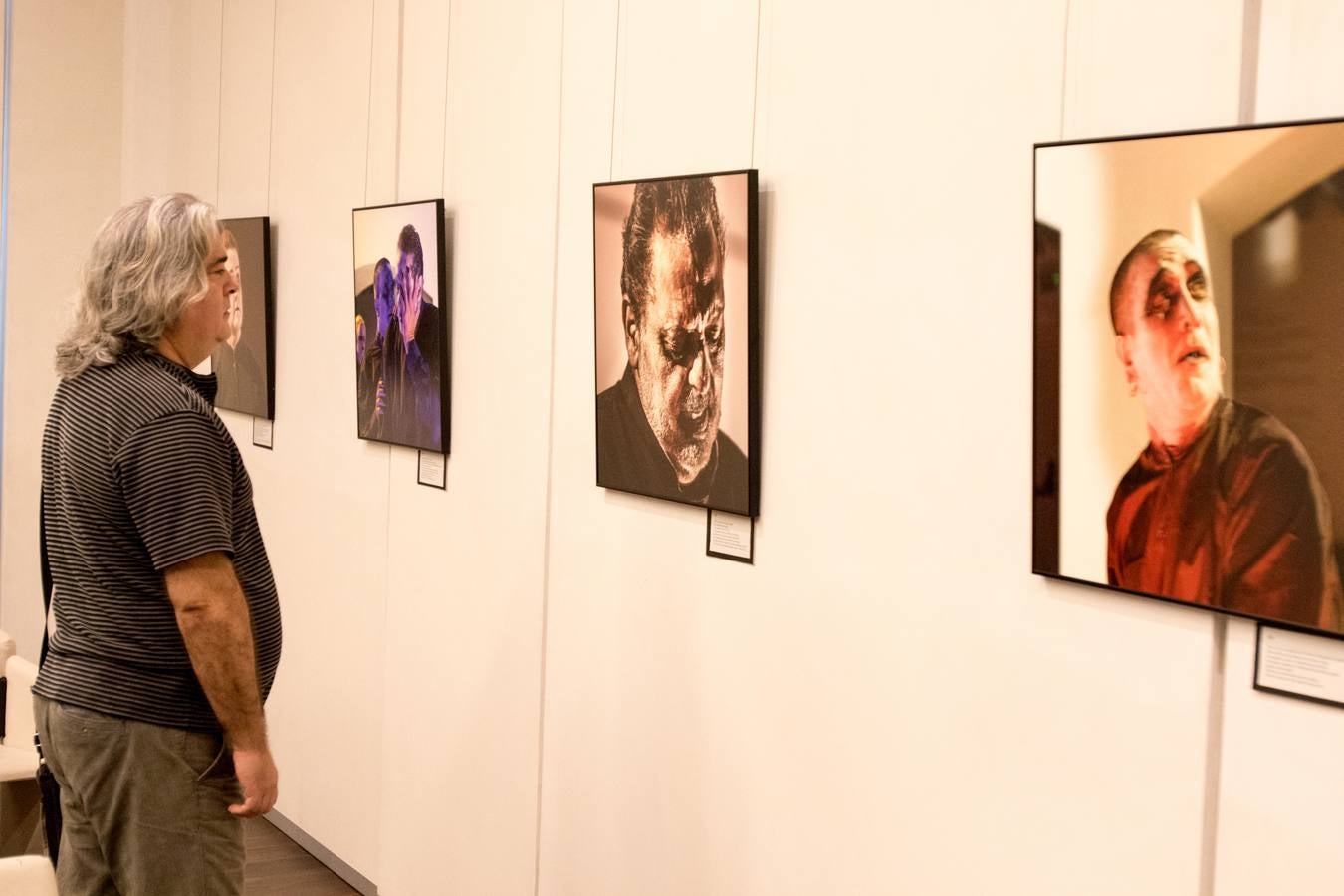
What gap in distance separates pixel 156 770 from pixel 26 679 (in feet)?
6.77

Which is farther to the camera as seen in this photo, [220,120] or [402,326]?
[220,120]

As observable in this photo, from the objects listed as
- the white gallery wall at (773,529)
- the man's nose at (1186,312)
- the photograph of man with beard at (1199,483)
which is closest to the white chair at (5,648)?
the white gallery wall at (773,529)

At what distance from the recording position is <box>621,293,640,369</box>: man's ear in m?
4.41

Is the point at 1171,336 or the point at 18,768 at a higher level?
the point at 1171,336

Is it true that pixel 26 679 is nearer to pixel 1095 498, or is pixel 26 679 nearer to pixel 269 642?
pixel 269 642

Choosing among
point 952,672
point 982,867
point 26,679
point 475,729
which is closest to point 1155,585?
point 952,672

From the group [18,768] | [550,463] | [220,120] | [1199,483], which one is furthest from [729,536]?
[220,120]

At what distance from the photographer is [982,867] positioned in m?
3.35

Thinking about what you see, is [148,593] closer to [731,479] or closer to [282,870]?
[731,479]

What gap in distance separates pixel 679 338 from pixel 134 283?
62.7 inches

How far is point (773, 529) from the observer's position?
4008mm

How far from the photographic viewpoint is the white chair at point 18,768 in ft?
15.8

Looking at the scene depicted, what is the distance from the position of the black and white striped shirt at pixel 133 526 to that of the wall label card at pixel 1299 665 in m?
2.26

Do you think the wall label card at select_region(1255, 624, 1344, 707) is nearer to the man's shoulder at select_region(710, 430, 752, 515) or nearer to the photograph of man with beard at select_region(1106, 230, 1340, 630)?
the photograph of man with beard at select_region(1106, 230, 1340, 630)
